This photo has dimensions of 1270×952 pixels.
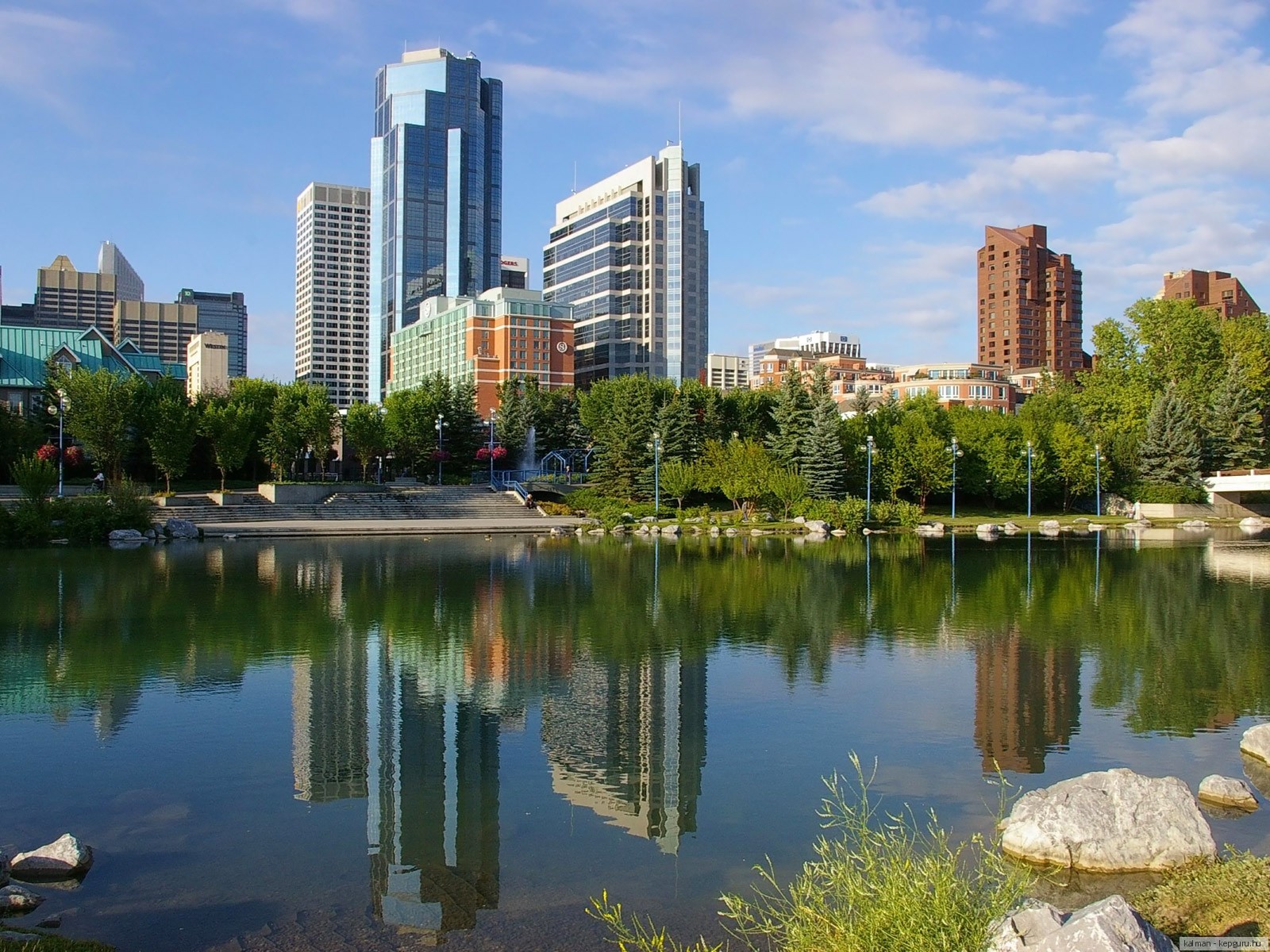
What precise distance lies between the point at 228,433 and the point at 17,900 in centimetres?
5224

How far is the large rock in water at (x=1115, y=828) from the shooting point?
325 inches

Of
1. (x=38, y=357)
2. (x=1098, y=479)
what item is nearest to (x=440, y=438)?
(x=38, y=357)

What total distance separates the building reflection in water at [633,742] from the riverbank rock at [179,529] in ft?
104

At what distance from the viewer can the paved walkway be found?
45.0 m

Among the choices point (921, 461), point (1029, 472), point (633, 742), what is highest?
point (921, 461)

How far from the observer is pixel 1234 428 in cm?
6706

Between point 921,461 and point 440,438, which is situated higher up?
point 440,438

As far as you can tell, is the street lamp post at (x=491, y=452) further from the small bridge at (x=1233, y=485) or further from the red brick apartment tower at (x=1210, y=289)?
the red brick apartment tower at (x=1210, y=289)

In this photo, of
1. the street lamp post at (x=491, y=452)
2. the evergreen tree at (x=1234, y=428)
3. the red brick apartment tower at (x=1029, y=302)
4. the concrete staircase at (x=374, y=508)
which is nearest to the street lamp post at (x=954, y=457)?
the evergreen tree at (x=1234, y=428)

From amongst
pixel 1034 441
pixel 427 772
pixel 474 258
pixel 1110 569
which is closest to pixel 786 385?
pixel 1034 441

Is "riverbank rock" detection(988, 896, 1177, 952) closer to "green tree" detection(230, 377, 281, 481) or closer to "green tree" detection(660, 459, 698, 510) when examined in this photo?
"green tree" detection(660, 459, 698, 510)

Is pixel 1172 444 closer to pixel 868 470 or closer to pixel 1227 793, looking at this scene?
pixel 868 470

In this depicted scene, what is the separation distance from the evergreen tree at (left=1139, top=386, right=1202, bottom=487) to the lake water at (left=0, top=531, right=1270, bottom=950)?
44181mm

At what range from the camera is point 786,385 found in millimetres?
60406
